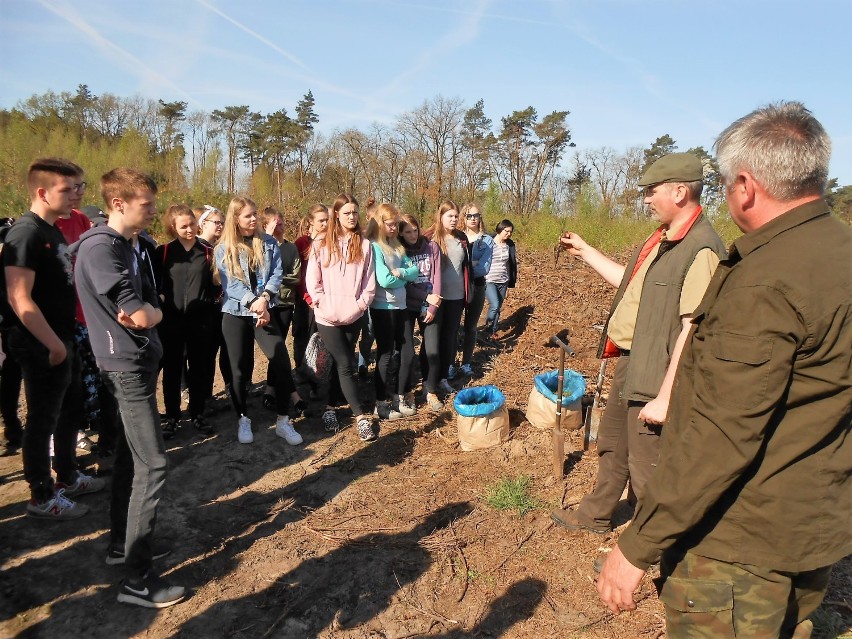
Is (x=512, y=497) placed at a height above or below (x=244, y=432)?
below

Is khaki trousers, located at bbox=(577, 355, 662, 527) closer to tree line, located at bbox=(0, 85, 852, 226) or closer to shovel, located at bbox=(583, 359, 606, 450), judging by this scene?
shovel, located at bbox=(583, 359, 606, 450)

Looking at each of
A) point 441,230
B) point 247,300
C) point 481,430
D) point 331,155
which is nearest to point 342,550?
point 481,430

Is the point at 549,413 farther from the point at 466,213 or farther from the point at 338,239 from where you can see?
the point at 466,213

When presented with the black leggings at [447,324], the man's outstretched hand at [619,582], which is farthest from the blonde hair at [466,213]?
the man's outstretched hand at [619,582]

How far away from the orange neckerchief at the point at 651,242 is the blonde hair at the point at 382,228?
2.37 meters

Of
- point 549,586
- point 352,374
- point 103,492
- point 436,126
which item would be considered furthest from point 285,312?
Answer: point 436,126

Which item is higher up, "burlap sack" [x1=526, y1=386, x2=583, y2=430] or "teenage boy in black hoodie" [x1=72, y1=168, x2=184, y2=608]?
"teenage boy in black hoodie" [x1=72, y1=168, x2=184, y2=608]

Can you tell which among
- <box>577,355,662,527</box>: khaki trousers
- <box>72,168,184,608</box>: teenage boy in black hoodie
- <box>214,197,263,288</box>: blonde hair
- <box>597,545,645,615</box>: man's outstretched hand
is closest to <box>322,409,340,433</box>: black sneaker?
<box>214,197,263,288</box>: blonde hair

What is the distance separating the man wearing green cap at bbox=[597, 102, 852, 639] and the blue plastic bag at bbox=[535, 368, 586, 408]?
Result: 301cm

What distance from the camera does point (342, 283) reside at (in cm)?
448

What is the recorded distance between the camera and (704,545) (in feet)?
4.81

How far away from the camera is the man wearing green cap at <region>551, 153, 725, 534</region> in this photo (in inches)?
92.7

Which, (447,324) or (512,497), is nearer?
(512,497)

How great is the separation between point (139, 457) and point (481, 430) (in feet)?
8.52
